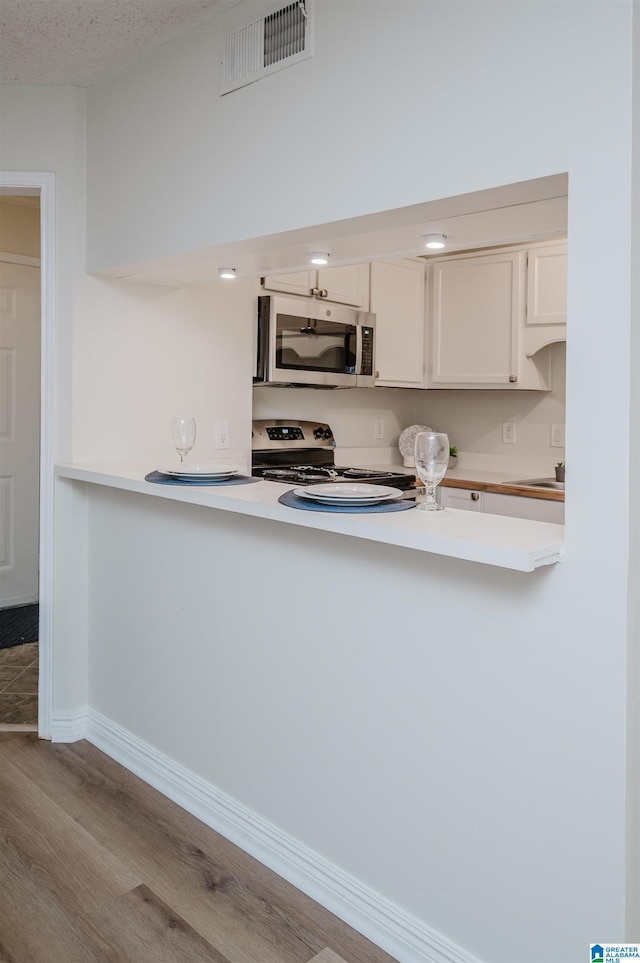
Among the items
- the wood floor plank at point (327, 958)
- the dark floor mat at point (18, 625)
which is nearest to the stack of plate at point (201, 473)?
the wood floor plank at point (327, 958)

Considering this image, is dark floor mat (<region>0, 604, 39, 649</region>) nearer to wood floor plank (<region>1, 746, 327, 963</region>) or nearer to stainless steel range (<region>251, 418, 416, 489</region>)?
wood floor plank (<region>1, 746, 327, 963</region>)

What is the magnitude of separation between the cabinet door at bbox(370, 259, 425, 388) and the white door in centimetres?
210

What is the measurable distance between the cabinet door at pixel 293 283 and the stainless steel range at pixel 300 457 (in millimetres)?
683

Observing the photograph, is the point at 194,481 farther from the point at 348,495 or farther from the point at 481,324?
the point at 481,324

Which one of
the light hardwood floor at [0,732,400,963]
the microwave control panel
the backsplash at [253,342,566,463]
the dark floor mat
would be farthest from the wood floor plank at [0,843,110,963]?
the microwave control panel

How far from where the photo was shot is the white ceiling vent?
1.77 meters

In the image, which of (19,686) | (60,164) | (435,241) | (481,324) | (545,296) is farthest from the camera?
(481,324)

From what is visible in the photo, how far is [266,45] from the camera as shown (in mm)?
1861

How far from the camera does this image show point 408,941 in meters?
1.64

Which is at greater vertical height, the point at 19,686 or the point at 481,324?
the point at 481,324

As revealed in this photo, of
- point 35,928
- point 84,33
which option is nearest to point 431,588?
point 35,928

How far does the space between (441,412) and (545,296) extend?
1080 millimetres

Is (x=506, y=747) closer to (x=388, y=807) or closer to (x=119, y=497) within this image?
(x=388, y=807)

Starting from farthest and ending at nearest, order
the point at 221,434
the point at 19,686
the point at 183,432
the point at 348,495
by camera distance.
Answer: the point at 19,686 < the point at 221,434 < the point at 183,432 < the point at 348,495
